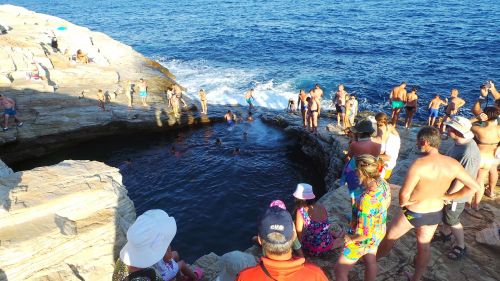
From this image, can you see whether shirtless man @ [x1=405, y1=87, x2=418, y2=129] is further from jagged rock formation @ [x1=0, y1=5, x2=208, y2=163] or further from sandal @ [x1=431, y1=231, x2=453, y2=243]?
jagged rock formation @ [x1=0, y1=5, x2=208, y2=163]

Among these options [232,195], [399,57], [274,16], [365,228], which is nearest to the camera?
[365,228]

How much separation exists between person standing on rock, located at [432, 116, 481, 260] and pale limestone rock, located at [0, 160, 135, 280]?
223 inches

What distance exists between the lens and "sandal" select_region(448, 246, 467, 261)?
19.1 feet

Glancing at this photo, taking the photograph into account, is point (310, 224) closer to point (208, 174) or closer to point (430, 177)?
point (430, 177)

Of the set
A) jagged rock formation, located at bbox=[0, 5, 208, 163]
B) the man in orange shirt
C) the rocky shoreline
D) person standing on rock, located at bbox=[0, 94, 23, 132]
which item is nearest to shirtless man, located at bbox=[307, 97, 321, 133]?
the rocky shoreline

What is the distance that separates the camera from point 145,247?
3.84 meters

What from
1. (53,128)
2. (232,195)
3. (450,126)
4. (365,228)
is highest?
(450,126)

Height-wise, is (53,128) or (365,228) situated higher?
(365,228)

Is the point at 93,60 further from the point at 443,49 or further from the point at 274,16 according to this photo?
the point at 274,16

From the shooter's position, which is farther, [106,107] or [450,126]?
[106,107]

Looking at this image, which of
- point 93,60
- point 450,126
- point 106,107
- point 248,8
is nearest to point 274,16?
point 248,8

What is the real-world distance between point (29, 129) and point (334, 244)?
1860cm

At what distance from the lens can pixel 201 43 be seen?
46.8 metres

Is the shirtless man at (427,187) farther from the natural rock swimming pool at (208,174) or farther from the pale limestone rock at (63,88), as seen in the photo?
the pale limestone rock at (63,88)
